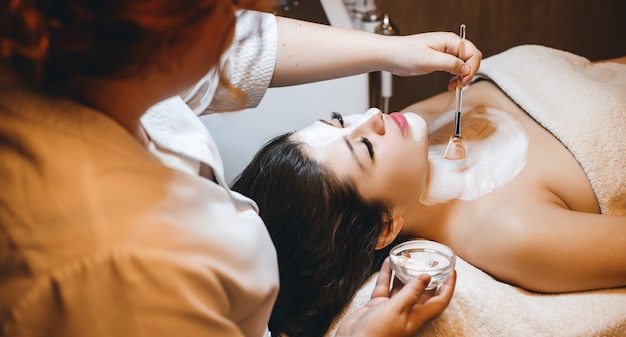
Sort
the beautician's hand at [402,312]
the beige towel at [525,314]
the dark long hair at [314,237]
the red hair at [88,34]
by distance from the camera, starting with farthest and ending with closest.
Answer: the dark long hair at [314,237], the beige towel at [525,314], the beautician's hand at [402,312], the red hair at [88,34]

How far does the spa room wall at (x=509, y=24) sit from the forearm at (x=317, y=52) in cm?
85

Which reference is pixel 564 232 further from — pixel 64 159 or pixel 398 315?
pixel 64 159

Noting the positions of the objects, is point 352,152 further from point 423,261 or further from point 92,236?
point 92,236

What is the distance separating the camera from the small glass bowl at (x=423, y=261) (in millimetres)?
989

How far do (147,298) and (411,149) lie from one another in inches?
28.6

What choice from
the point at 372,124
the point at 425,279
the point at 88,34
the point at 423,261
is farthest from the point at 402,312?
the point at 88,34

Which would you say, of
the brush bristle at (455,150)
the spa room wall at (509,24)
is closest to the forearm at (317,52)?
the brush bristle at (455,150)

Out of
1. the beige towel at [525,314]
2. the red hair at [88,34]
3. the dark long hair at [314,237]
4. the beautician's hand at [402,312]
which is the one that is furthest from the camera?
the dark long hair at [314,237]

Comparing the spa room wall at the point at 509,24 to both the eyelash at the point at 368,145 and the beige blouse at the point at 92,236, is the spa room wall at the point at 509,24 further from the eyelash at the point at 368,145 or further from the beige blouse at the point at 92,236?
the beige blouse at the point at 92,236

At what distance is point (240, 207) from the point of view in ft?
2.58

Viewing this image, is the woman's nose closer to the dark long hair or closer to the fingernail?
the dark long hair

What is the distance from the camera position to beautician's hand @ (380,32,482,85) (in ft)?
3.78

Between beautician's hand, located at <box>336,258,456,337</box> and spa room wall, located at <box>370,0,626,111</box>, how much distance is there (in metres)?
1.27

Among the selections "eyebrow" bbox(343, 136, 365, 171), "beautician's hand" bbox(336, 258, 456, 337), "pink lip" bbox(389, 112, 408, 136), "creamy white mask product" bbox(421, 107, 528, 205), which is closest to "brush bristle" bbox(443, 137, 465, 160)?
"creamy white mask product" bbox(421, 107, 528, 205)
